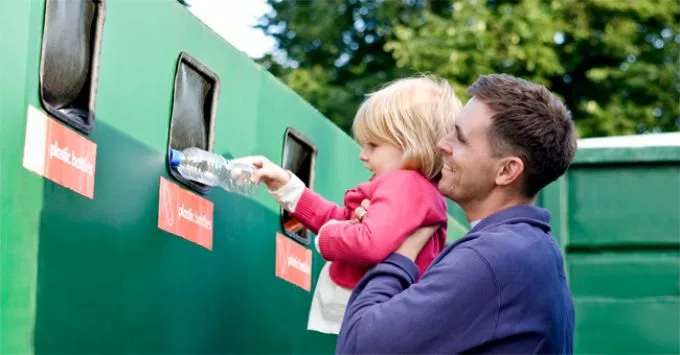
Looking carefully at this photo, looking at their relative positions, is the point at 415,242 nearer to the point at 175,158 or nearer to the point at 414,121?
the point at 414,121

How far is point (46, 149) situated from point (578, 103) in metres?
14.0

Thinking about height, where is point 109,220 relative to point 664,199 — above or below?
below

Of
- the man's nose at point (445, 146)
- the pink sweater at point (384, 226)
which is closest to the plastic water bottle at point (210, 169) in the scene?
the pink sweater at point (384, 226)

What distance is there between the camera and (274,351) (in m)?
3.71

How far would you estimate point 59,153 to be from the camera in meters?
2.48

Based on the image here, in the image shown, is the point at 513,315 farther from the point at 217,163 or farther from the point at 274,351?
the point at 274,351

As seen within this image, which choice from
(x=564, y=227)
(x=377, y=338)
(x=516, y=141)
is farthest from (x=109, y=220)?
(x=564, y=227)

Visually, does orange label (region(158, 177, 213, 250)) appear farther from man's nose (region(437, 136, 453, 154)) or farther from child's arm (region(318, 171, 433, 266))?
man's nose (region(437, 136, 453, 154))

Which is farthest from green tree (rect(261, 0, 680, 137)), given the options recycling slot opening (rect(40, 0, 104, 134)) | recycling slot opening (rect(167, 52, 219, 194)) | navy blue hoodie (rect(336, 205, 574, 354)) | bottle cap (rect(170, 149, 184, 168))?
navy blue hoodie (rect(336, 205, 574, 354))

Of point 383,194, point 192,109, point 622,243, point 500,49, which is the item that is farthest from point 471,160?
point 500,49

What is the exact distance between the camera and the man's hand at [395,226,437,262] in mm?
2785

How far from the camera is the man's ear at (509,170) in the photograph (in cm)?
245

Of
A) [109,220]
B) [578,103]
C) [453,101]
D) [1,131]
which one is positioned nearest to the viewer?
[1,131]

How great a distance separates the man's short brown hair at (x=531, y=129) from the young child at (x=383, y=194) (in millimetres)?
447
